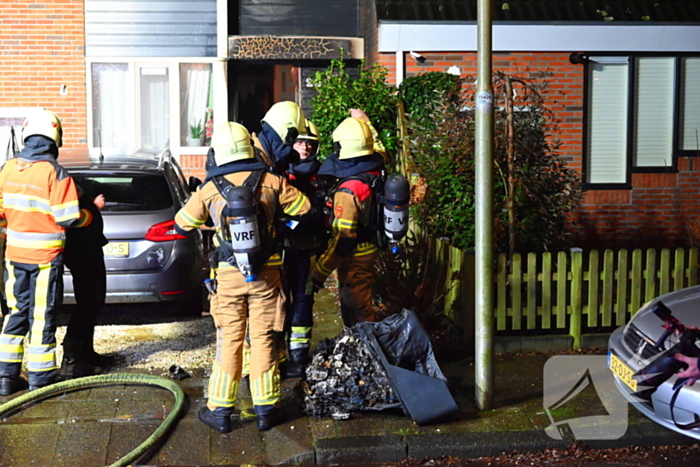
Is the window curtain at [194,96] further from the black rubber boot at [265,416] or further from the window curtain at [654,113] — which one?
the black rubber boot at [265,416]

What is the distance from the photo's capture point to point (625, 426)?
17.8 feet

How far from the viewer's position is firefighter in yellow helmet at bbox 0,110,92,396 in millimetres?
5918

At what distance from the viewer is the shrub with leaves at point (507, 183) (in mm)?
7348

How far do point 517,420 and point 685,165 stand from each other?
7.92 meters

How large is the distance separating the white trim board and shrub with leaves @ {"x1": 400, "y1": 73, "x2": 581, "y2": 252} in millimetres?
3751

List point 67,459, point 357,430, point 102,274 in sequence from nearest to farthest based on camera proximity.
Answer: point 67,459, point 357,430, point 102,274

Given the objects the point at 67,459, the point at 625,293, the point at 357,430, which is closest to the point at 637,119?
the point at 625,293

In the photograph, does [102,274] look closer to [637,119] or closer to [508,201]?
[508,201]

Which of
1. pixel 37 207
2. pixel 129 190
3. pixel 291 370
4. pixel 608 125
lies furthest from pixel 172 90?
pixel 291 370

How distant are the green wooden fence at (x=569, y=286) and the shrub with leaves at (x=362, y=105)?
159 inches

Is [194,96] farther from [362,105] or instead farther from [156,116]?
[362,105]

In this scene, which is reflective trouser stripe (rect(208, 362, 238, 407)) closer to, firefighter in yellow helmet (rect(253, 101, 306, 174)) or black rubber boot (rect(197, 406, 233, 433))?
black rubber boot (rect(197, 406, 233, 433))

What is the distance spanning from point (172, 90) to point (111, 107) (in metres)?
1.02

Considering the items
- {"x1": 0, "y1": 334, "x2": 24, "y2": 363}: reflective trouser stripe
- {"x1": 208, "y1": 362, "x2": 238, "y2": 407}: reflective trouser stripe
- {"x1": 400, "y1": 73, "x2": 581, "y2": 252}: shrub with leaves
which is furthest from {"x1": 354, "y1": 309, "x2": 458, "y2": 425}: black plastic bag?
{"x1": 0, "y1": 334, "x2": 24, "y2": 363}: reflective trouser stripe
